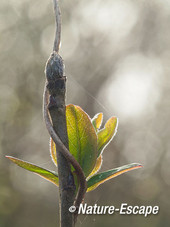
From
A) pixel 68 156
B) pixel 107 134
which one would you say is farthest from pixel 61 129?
pixel 107 134

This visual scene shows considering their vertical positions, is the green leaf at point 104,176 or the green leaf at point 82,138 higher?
the green leaf at point 82,138

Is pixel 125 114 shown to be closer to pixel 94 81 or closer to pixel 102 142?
pixel 94 81

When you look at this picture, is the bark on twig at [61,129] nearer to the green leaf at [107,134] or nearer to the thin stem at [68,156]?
the thin stem at [68,156]

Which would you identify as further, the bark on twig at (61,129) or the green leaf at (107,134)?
the green leaf at (107,134)

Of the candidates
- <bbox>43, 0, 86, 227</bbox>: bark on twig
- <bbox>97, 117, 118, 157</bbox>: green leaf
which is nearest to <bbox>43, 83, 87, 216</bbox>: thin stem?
<bbox>43, 0, 86, 227</bbox>: bark on twig

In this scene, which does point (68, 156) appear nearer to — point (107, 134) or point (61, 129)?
point (61, 129)

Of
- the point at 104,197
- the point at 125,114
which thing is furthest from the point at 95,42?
the point at 104,197

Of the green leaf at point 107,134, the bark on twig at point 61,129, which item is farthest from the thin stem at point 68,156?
the green leaf at point 107,134
